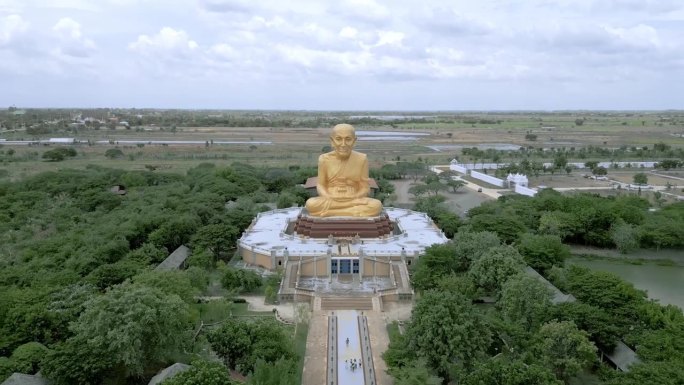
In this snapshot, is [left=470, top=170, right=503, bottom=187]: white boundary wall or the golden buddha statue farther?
[left=470, top=170, right=503, bottom=187]: white boundary wall

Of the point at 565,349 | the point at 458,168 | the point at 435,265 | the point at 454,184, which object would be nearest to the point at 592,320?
the point at 565,349

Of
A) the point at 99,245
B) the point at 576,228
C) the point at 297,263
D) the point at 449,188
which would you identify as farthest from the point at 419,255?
the point at 449,188

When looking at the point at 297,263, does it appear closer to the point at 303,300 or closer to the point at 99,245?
the point at 303,300

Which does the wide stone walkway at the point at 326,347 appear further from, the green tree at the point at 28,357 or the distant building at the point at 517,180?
the distant building at the point at 517,180

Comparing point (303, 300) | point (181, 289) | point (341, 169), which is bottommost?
point (303, 300)

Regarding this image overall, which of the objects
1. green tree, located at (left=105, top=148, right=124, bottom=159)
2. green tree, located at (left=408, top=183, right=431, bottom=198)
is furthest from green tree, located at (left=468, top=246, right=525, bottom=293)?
green tree, located at (left=105, top=148, right=124, bottom=159)

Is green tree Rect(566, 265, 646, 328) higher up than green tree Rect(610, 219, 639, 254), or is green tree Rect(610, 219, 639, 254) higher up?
green tree Rect(566, 265, 646, 328)

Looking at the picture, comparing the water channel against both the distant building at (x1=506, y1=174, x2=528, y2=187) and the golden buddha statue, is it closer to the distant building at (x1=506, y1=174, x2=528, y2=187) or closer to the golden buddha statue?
the golden buddha statue
